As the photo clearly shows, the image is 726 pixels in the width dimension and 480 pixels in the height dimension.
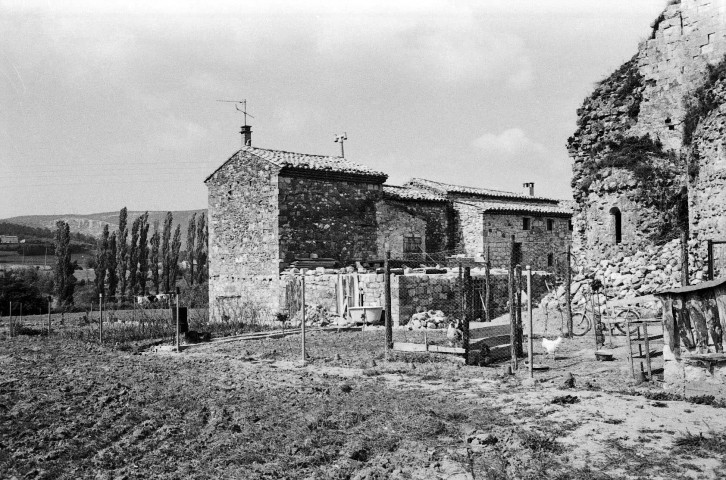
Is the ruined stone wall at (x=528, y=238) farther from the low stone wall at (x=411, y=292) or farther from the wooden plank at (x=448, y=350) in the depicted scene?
the wooden plank at (x=448, y=350)

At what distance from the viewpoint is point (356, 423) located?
8.96 m

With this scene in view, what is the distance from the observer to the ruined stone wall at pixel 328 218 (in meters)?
25.1

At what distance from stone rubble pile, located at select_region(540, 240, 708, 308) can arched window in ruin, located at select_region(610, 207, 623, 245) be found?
773 millimetres

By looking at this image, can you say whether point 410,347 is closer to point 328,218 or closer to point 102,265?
point 328,218

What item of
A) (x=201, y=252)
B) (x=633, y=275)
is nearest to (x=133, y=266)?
(x=201, y=252)

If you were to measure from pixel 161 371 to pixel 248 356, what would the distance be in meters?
2.17

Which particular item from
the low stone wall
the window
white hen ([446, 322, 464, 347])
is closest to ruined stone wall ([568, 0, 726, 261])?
the low stone wall

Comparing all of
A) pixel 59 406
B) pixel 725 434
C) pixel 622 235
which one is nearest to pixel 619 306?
pixel 622 235

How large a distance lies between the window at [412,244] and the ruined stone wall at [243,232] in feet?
24.9

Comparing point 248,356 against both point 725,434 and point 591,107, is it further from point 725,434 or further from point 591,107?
Answer: point 591,107

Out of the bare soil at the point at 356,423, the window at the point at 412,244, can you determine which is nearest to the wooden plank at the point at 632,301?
the bare soil at the point at 356,423

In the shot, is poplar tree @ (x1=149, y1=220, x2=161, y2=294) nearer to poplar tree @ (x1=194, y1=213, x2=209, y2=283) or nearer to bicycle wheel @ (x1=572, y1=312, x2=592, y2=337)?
poplar tree @ (x1=194, y1=213, x2=209, y2=283)

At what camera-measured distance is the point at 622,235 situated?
21.1m

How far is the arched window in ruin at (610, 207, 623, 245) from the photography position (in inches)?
843
